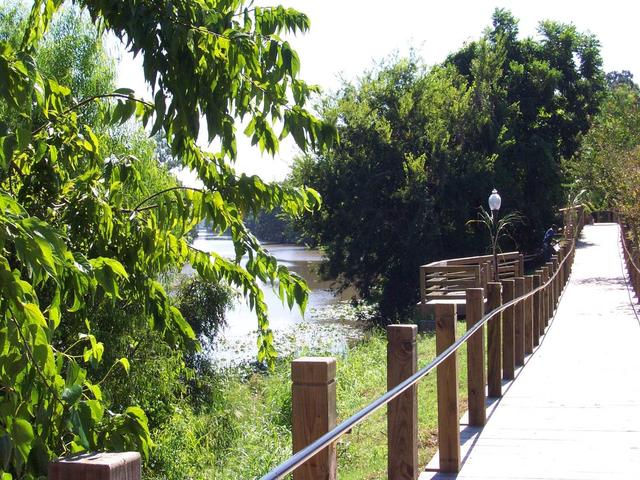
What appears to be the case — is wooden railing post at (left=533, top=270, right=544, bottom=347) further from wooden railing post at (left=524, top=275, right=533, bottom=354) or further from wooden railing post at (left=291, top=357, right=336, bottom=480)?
wooden railing post at (left=291, top=357, right=336, bottom=480)

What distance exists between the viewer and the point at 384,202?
37719 millimetres

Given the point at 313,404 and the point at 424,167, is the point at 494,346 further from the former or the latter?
the point at 424,167

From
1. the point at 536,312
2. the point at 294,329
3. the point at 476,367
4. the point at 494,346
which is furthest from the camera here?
the point at 294,329

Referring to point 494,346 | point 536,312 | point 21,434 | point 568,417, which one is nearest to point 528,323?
point 536,312

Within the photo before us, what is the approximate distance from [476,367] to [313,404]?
435cm

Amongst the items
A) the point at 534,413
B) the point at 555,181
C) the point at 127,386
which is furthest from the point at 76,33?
the point at 555,181

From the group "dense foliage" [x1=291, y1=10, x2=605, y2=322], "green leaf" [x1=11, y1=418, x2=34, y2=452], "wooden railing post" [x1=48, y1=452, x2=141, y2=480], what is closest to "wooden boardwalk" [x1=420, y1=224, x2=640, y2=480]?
"green leaf" [x1=11, y1=418, x2=34, y2=452]

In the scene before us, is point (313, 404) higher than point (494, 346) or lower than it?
higher

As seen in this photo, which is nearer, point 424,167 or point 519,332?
point 519,332

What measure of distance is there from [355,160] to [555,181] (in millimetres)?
10034

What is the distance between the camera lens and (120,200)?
498 centimetres

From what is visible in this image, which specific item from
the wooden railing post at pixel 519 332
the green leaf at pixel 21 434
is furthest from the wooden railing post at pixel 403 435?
the wooden railing post at pixel 519 332

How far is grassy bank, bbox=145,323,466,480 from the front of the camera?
30.0 feet

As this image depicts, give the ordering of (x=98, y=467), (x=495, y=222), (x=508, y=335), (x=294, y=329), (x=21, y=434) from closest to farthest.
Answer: (x=98, y=467), (x=21, y=434), (x=508, y=335), (x=294, y=329), (x=495, y=222)
